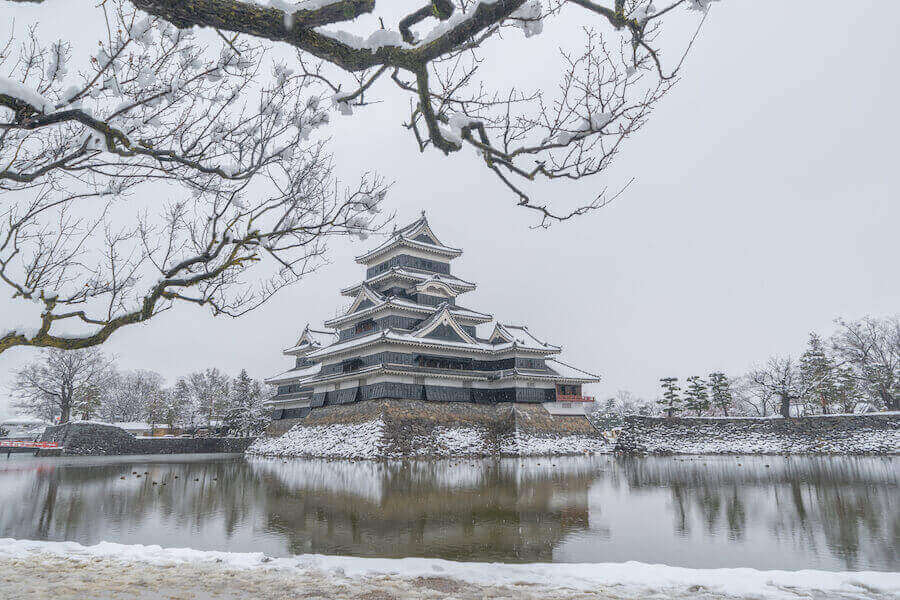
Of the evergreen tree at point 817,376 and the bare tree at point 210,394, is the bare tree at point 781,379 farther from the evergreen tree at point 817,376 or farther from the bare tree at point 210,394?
the bare tree at point 210,394

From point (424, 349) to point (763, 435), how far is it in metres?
20.3

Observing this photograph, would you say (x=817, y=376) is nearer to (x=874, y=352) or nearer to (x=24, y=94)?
(x=874, y=352)

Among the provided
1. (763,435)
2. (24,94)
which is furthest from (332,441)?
(24,94)

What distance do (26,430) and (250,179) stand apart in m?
65.3

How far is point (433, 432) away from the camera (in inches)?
1037

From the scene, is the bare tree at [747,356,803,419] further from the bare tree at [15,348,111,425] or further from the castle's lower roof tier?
the bare tree at [15,348,111,425]

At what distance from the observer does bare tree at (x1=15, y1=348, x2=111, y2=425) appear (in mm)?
39906

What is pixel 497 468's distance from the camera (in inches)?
761

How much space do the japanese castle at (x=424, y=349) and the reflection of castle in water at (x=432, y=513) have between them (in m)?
11.6

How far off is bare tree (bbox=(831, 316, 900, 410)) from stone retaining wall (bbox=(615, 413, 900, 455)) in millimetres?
8101

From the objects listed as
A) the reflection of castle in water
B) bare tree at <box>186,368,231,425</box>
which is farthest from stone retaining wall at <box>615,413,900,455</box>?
bare tree at <box>186,368,231,425</box>

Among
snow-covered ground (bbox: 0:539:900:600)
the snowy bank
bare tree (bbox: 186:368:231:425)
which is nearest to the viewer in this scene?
snow-covered ground (bbox: 0:539:900:600)

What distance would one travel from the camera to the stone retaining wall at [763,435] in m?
26.0

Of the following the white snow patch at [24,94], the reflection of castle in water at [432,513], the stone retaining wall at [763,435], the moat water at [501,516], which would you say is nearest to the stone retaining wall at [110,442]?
the moat water at [501,516]
